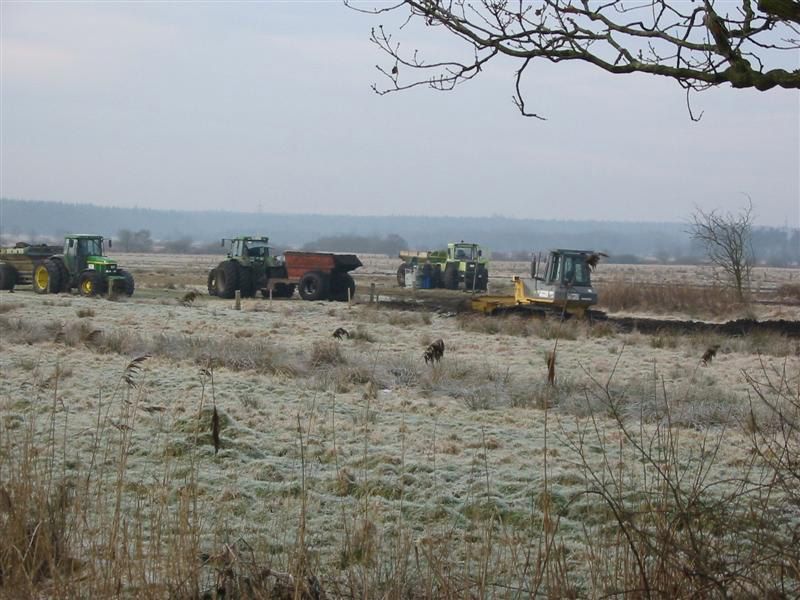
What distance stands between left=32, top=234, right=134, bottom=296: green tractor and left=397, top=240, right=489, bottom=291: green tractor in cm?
1465

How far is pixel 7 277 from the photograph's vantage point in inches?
1468

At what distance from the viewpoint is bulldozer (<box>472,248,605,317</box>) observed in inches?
1115

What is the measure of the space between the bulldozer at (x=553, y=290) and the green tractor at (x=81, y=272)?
1308cm

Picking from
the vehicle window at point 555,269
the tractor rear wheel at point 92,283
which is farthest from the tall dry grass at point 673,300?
the tractor rear wheel at point 92,283

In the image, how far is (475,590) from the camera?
522 centimetres

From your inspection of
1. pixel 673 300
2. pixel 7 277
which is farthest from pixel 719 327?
pixel 7 277

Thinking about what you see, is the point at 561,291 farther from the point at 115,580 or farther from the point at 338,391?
the point at 115,580

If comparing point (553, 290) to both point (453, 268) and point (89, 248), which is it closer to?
point (453, 268)

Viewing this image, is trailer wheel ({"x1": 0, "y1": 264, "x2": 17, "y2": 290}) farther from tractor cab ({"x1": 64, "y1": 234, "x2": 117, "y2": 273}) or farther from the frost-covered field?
the frost-covered field

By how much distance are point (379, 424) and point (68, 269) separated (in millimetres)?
27174

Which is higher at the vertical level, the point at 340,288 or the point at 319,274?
the point at 319,274

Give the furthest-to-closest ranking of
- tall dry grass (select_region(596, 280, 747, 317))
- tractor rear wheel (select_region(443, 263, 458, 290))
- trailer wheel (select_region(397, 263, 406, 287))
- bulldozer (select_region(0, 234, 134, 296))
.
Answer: trailer wheel (select_region(397, 263, 406, 287)), tractor rear wheel (select_region(443, 263, 458, 290)), tall dry grass (select_region(596, 280, 747, 317)), bulldozer (select_region(0, 234, 134, 296))

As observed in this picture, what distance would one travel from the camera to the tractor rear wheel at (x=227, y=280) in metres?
36.9

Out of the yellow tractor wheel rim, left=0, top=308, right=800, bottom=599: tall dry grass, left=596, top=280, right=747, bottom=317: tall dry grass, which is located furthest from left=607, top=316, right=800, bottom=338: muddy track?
the yellow tractor wheel rim
